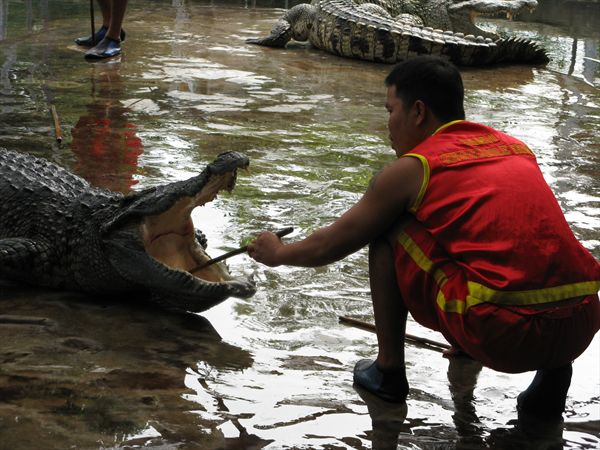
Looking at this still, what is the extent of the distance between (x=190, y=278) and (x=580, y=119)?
4944 mm

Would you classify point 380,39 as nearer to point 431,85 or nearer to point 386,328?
point 431,85

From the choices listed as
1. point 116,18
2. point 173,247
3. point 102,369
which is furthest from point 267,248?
point 116,18

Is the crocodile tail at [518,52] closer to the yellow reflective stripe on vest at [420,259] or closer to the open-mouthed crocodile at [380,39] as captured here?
the open-mouthed crocodile at [380,39]

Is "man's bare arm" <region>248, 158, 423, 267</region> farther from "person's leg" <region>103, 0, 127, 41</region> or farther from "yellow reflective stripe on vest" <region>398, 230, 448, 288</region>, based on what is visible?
"person's leg" <region>103, 0, 127, 41</region>

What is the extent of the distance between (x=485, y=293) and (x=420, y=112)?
59cm

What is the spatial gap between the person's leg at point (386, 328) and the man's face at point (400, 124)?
31 centimetres

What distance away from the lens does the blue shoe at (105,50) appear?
27.0 feet

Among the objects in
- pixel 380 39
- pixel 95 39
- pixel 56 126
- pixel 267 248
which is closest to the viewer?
pixel 267 248

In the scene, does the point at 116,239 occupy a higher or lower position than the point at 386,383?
higher

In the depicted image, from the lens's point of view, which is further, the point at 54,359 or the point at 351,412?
the point at 54,359

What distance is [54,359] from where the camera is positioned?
2.83 m

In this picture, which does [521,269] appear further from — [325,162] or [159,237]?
[325,162]

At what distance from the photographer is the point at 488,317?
247 centimetres

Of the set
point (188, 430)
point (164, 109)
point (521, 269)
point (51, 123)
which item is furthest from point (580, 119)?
point (188, 430)
